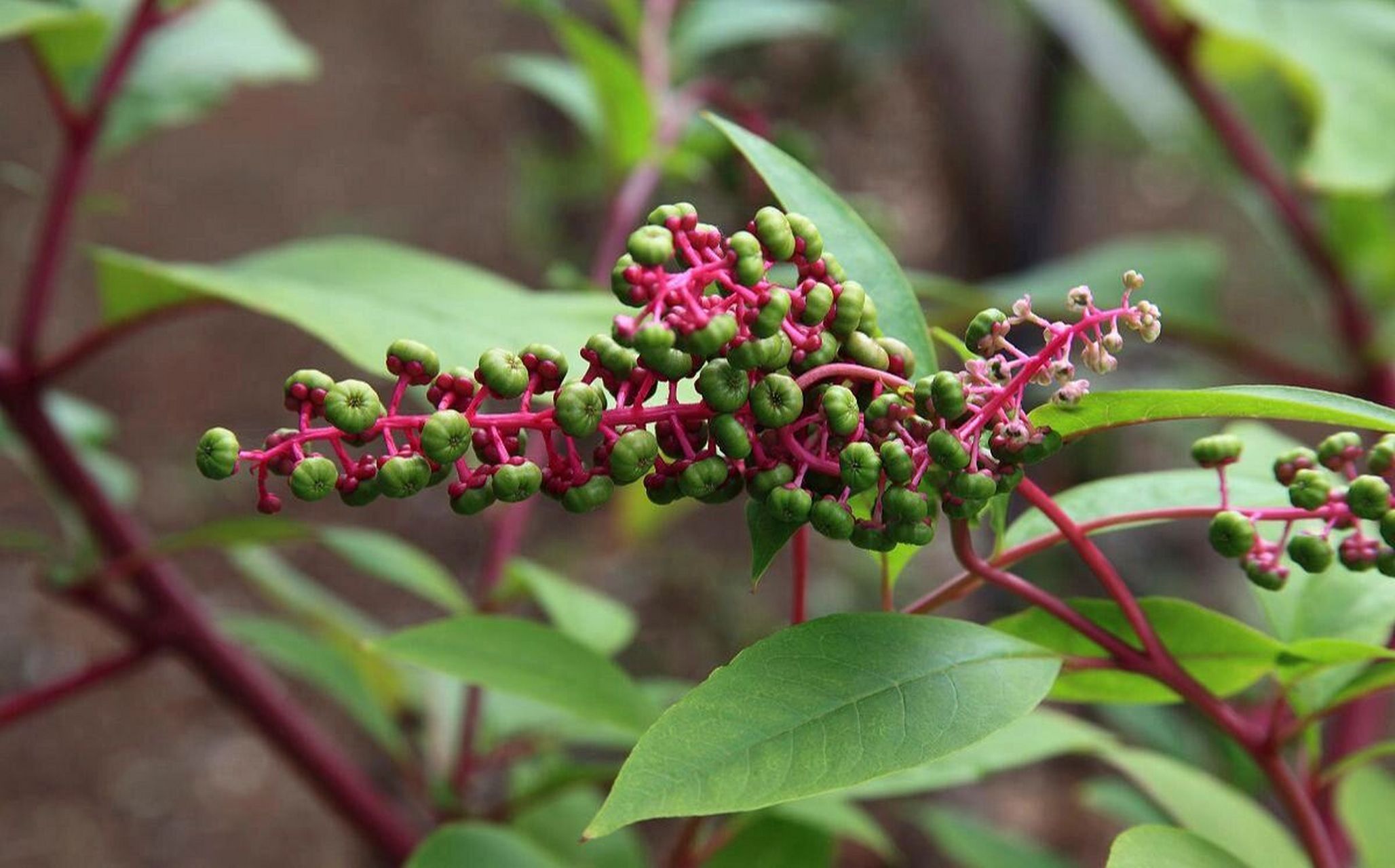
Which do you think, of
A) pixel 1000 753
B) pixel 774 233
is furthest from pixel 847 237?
pixel 1000 753

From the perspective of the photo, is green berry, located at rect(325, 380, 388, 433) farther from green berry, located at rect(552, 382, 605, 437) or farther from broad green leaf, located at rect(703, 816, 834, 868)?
broad green leaf, located at rect(703, 816, 834, 868)

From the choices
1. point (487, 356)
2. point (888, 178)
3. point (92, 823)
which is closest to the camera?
point (487, 356)

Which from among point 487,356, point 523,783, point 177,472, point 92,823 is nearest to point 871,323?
point 487,356

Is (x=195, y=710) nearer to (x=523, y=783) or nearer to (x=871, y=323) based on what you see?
(x=523, y=783)

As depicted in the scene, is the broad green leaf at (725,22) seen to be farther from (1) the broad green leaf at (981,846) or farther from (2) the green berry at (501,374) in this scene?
(2) the green berry at (501,374)

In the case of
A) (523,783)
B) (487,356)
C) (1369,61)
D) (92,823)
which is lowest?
(92,823)

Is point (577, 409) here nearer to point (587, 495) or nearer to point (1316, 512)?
point (587, 495)

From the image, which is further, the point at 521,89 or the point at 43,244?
the point at 521,89

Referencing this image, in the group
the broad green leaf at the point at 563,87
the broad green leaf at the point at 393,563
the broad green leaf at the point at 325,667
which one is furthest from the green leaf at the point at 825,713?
the broad green leaf at the point at 563,87
